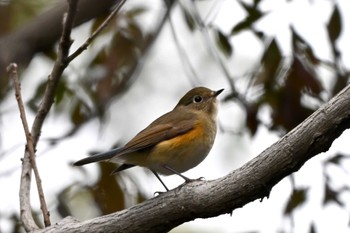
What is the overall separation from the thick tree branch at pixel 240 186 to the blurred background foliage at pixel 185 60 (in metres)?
1.30

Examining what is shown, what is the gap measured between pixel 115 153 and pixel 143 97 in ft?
18.6

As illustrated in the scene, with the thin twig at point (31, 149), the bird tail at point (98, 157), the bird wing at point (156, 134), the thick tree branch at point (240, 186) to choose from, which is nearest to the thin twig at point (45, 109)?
the thin twig at point (31, 149)

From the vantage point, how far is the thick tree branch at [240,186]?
11.3 ft

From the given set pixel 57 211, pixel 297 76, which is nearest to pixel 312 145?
→ pixel 297 76

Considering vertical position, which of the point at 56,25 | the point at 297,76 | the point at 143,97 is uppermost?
the point at 143,97

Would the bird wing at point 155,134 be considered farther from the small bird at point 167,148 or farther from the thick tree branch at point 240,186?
the thick tree branch at point 240,186

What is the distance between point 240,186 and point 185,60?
10.0ft

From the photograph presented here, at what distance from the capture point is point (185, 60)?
6570 millimetres

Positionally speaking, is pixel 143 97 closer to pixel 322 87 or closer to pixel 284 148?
pixel 322 87

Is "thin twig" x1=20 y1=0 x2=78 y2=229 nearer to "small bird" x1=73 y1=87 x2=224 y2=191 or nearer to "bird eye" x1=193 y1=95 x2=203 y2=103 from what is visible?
"small bird" x1=73 y1=87 x2=224 y2=191

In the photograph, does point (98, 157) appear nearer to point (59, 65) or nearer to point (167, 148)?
point (167, 148)

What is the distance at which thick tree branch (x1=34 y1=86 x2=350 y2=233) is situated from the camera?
3.46 meters

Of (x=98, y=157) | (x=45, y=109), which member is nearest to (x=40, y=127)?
(x=45, y=109)

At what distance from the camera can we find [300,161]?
11.5ft
